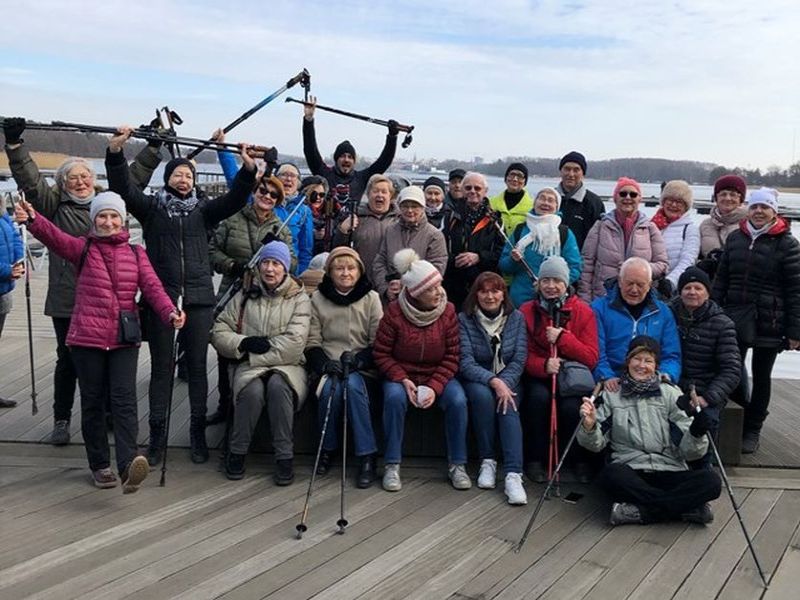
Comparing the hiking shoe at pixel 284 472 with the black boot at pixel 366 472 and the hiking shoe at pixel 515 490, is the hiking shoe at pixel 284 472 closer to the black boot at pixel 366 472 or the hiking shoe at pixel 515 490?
the black boot at pixel 366 472

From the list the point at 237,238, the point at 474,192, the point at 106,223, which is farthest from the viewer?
the point at 474,192

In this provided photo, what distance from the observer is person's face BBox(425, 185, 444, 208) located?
5.79 meters

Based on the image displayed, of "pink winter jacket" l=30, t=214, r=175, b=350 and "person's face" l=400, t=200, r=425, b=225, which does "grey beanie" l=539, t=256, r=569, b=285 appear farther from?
"pink winter jacket" l=30, t=214, r=175, b=350

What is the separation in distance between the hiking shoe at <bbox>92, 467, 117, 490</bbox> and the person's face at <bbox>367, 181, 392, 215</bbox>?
2471mm

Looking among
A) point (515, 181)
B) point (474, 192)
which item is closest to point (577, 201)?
point (515, 181)

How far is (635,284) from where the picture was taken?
4328 millimetres

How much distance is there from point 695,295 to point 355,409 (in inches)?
80.2

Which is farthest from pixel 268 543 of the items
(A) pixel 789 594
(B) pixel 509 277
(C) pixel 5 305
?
(C) pixel 5 305

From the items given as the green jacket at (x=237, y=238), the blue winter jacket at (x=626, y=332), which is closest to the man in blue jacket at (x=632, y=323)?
the blue winter jacket at (x=626, y=332)

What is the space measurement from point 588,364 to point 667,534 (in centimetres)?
107

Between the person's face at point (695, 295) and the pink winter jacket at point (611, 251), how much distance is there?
2.03 ft

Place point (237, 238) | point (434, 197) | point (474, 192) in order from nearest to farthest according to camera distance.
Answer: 1. point (237, 238)
2. point (474, 192)
3. point (434, 197)

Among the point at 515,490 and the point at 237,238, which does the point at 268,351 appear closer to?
the point at 237,238

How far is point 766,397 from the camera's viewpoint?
15.6 ft
